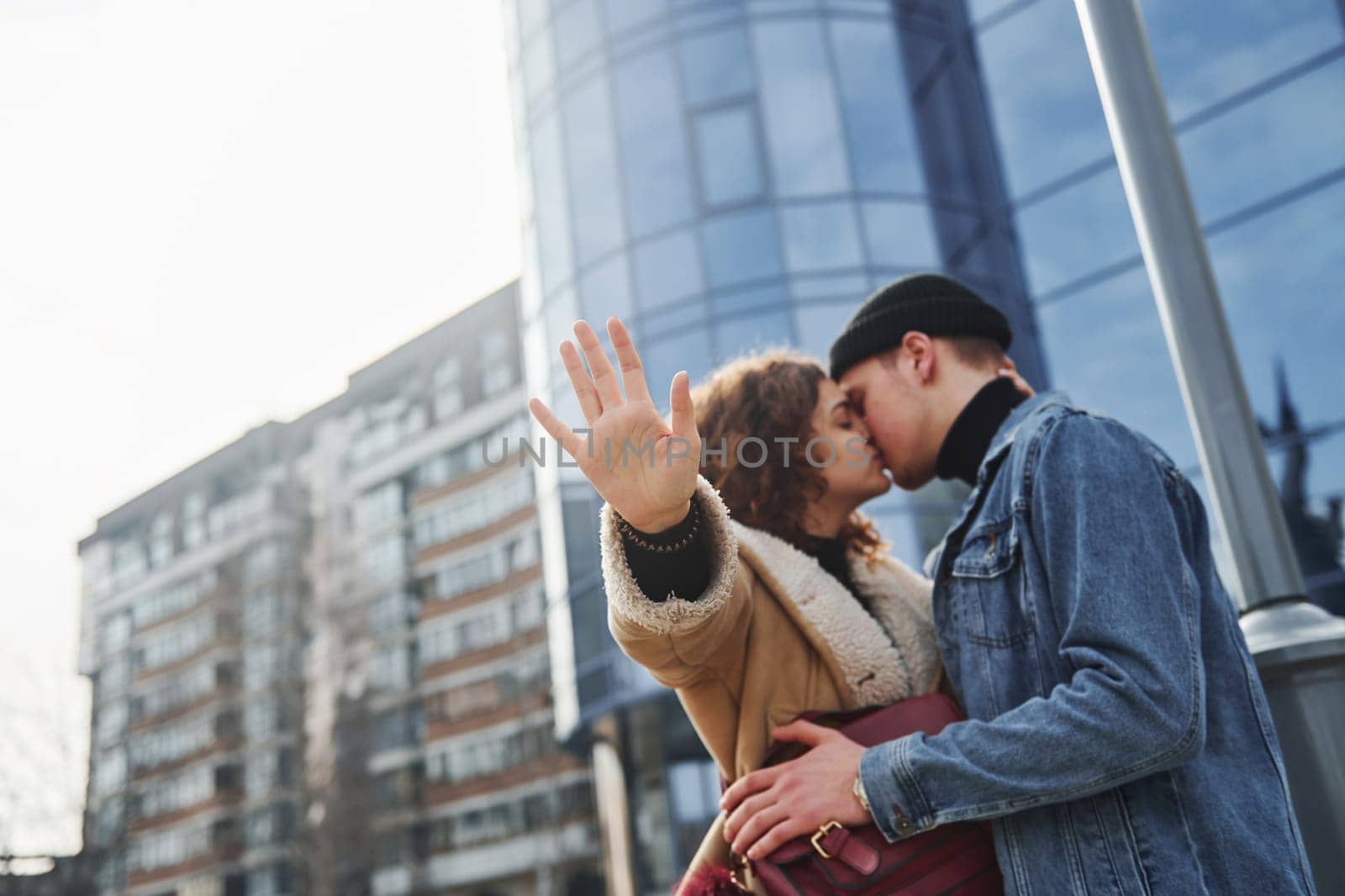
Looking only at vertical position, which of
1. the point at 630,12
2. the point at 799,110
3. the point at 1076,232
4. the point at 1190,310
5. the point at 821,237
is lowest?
the point at 1190,310

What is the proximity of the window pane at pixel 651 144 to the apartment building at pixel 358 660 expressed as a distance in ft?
44.4

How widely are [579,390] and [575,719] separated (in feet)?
59.0

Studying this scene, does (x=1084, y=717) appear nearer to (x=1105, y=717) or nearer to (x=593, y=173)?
(x=1105, y=717)

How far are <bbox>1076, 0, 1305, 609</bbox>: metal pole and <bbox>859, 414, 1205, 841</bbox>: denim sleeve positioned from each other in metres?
0.61

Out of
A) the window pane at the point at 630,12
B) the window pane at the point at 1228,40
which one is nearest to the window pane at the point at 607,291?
the window pane at the point at 630,12

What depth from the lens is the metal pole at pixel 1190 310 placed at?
8.33 feet

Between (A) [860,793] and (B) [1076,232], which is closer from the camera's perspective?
(A) [860,793]

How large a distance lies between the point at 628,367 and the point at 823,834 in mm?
857

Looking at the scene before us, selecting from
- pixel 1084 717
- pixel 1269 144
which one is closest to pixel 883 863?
pixel 1084 717

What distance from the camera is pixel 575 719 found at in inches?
760

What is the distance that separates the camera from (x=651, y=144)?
18672 millimetres

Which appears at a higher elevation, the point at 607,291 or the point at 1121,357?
the point at 607,291

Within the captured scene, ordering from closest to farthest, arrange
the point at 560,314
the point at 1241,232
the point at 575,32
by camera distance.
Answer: the point at 1241,232
the point at 560,314
the point at 575,32

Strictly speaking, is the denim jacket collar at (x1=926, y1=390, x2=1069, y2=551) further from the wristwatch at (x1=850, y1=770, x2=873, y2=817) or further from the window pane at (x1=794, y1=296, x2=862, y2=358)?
the window pane at (x1=794, y1=296, x2=862, y2=358)
